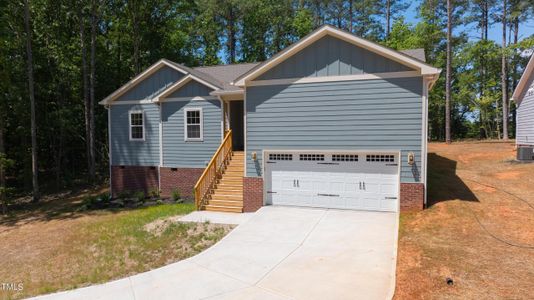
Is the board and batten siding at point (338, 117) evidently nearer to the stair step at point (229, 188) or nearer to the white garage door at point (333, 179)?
the white garage door at point (333, 179)

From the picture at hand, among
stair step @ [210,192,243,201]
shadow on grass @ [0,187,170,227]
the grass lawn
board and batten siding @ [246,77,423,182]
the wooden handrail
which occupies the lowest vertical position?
shadow on grass @ [0,187,170,227]

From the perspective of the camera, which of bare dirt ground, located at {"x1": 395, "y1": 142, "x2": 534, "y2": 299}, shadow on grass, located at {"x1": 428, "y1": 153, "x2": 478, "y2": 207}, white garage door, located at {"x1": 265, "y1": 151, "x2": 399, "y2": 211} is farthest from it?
shadow on grass, located at {"x1": 428, "y1": 153, "x2": 478, "y2": 207}

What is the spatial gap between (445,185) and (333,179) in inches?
178

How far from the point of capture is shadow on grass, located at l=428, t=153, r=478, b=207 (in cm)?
1013

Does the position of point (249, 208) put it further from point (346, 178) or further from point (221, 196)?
point (346, 178)

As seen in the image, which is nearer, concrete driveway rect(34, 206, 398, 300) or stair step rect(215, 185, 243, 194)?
concrete driveway rect(34, 206, 398, 300)

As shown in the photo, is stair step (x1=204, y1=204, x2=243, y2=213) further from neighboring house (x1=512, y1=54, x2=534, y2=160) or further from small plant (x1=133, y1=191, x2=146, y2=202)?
neighboring house (x1=512, y1=54, x2=534, y2=160)

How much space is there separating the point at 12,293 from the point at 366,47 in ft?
36.3

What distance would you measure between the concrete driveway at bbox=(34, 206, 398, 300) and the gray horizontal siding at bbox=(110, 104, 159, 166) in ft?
28.2

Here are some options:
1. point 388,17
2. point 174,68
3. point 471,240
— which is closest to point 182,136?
point 174,68

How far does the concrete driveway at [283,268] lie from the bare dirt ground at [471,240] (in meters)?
0.47

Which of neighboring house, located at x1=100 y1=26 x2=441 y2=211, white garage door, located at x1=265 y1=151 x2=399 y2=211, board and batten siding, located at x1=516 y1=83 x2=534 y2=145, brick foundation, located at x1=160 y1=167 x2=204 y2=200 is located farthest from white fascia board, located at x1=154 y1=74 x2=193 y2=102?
board and batten siding, located at x1=516 y1=83 x2=534 y2=145

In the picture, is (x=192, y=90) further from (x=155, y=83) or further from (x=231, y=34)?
(x=231, y=34)

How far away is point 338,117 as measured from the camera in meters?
10.2
